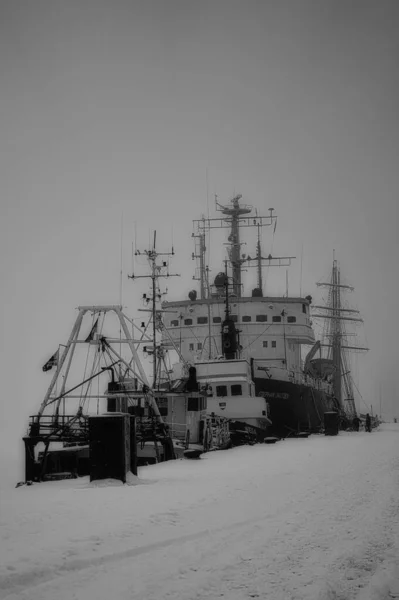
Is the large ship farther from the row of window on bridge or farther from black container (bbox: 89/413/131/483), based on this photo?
black container (bbox: 89/413/131/483)

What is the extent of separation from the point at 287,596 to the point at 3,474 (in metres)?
43.4

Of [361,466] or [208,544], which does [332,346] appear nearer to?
[361,466]

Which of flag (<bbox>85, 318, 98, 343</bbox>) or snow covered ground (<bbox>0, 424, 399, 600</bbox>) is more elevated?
flag (<bbox>85, 318, 98, 343</bbox>)

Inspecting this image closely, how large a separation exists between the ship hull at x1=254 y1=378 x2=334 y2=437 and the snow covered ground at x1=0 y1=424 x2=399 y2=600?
1377 inches

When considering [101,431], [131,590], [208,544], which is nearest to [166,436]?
[101,431]

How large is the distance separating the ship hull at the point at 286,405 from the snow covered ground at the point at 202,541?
34963mm

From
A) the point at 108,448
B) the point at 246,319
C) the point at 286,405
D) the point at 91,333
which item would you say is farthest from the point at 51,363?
the point at 246,319

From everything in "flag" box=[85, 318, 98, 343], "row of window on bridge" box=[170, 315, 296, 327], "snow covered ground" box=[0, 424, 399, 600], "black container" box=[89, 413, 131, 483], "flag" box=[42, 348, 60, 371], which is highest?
"row of window on bridge" box=[170, 315, 296, 327]

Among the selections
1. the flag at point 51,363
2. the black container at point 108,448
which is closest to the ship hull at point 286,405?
the flag at point 51,363

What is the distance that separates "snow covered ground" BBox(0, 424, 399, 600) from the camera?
20.1ft

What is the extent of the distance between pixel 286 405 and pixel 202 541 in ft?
140

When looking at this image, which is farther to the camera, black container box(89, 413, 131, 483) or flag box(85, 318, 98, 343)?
flag box(85, 318, 98, 343)

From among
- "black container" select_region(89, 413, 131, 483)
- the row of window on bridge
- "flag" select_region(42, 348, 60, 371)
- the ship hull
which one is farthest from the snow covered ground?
the row of window on bridge

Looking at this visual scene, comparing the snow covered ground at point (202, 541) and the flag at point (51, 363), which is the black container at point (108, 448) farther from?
the flag at point (51, 363)
